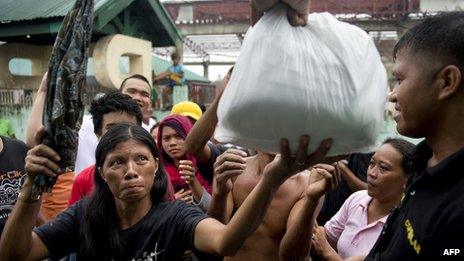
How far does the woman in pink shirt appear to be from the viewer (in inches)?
86.0

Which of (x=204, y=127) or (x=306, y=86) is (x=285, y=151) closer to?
(x=306, y=86)

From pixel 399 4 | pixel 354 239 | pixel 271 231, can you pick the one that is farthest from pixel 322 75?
pixel 399 4

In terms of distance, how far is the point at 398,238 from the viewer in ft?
4.11

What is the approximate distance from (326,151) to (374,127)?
16cm

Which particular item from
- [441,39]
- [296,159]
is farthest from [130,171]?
[441,39]

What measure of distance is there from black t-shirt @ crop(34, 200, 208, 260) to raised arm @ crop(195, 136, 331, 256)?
0.09 meters

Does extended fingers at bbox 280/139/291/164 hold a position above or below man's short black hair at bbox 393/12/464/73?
below

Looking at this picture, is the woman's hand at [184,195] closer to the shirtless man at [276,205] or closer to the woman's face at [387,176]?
the shirtless man at [276,205]

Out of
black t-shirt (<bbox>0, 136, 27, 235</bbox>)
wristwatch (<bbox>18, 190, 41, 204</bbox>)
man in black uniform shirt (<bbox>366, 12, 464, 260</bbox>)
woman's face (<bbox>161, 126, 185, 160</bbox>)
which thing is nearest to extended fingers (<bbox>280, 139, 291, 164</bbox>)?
man in black uniform shirt (<bbox>366, 12, 464, 260</bbox>)

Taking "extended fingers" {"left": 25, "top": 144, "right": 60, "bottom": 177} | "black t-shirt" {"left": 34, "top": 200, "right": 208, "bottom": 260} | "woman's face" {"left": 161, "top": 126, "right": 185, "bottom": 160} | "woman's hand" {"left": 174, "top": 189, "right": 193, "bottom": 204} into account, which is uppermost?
"extended fingers" {"left": 25, "top": 144, "right": 60, "bottom": 177}

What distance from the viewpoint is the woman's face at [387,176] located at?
2.30m

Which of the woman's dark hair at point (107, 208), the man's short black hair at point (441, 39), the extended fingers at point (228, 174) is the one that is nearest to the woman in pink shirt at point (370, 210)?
the extended fingers at point (228, 174)

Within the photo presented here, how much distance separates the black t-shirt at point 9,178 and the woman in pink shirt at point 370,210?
162 cm

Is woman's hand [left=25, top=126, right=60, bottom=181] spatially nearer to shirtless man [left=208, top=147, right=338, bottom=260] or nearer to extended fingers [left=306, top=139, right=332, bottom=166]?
shirtless man [left=208, top=147, right=338, bottom=260]
